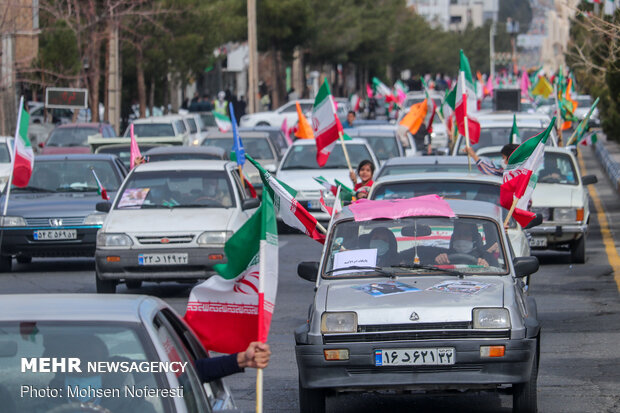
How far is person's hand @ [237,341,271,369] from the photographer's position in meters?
5.02

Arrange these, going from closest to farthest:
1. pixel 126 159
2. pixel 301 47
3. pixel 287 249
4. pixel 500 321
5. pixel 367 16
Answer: pixel 500 321 → pixel 287 249 → pixel 126 159 → pixel 301 47 → pixel 367 16

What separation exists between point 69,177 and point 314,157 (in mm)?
5766

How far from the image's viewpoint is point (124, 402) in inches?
179

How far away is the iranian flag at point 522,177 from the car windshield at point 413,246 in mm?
2820

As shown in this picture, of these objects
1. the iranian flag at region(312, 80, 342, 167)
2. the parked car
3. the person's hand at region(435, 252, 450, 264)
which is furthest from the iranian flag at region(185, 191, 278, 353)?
the iranian flag at region(312, 80, 342, 167)

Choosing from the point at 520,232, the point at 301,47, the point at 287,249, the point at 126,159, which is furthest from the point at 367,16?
the point at 520,232

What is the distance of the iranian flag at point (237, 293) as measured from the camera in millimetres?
5562

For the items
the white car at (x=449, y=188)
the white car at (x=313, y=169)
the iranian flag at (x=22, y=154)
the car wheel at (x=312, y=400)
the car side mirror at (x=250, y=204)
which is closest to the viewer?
the car wheel at (x=312, y=400)

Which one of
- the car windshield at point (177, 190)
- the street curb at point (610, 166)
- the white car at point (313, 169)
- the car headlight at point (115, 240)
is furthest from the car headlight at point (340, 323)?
the street curb at point (610, 166)

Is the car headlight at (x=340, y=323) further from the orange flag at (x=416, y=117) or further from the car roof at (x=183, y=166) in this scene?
the orange flag at (x=416, y=117)

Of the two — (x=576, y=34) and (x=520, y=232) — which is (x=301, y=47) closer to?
(x=576, y=34)

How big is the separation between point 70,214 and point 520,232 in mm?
6705

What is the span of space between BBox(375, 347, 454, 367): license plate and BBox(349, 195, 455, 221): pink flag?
1.48m

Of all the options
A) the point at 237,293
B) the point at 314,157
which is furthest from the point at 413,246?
the point at 314,157
